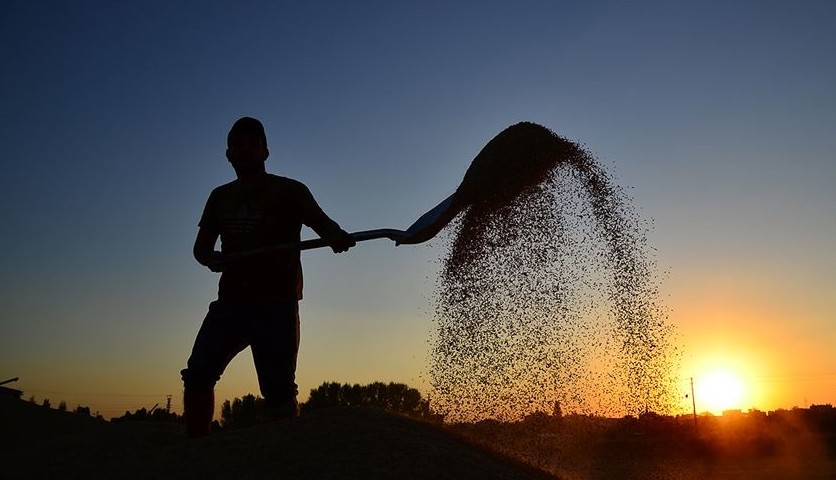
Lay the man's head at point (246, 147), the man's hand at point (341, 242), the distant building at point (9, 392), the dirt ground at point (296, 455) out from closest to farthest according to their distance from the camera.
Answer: the dirt ground at point (296, 455)
the man's hand at point (341, 242)
the man's head at point (246, 147)
the distant building at point (9, 392)

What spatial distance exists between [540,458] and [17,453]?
10.0ft

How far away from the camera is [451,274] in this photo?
496 cm

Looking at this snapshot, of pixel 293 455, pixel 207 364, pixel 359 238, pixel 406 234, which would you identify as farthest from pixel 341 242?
pixel 293 455

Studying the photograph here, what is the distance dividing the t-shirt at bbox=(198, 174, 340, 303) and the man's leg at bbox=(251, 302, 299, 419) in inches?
5.2

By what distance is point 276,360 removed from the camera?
152 inches

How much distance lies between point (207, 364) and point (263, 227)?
2.80 feet

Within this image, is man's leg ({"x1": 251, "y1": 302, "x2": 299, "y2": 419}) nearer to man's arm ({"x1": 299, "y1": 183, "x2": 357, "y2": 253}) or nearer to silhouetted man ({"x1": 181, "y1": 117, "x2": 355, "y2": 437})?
silhouetted man ({"x1": 181, "y1": 117, "x2": 355, "y2": 437})

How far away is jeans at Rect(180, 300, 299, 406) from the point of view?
12.6 feet

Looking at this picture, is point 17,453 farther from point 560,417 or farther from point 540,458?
point 560,417

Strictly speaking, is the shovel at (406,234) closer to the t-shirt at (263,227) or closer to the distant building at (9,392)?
the t-shirt at (263,227)

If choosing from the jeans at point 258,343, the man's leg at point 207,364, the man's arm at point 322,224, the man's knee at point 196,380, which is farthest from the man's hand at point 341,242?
the man's knee at point 196,380

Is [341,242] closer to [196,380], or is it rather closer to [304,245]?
[304,245]

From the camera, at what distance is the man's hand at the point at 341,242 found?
4.07 meters

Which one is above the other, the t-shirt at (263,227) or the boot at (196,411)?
the t-shirt at (263,227)
